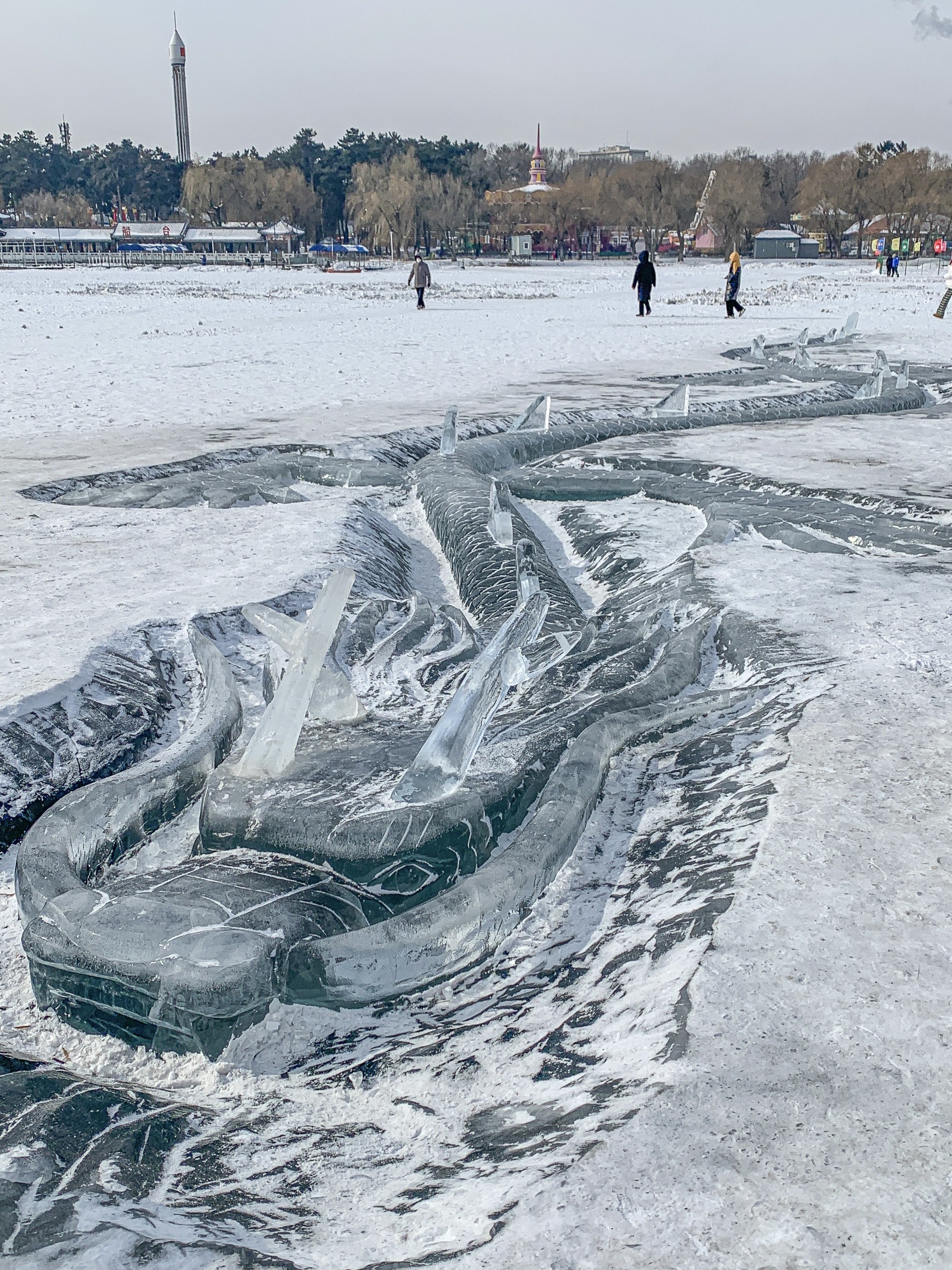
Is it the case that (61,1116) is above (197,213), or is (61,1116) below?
below

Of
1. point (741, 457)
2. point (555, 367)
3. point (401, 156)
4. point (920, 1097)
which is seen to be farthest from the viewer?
point (401, 156)

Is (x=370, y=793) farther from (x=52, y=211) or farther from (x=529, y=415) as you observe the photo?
(x=52, y=211)

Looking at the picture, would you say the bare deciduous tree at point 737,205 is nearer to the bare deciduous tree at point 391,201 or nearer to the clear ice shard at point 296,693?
the bare deciduous tree at point 391,201

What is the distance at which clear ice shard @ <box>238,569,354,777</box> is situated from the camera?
Answer: 3.38 meters

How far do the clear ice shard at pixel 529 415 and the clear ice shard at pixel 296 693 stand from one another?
5998 mm

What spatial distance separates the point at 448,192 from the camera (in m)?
71.6

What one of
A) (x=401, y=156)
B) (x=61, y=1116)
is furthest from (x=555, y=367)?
(x=401, y=156)

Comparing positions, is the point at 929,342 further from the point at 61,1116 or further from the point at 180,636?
the point at 61,1116

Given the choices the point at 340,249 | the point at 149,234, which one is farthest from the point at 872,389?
the point at 149,234

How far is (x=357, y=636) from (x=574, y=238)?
232 feet

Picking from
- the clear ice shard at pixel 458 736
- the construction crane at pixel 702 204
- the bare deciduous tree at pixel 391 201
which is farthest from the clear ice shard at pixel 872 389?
the construction crane at pixel 702 204

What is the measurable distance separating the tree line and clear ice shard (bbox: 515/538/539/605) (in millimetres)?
59798

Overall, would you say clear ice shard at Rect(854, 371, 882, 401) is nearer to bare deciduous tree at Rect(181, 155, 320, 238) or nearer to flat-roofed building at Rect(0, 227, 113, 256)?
flat-roofed building at Rect(0, 227, 113, 256)

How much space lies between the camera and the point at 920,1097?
76.1 inches
